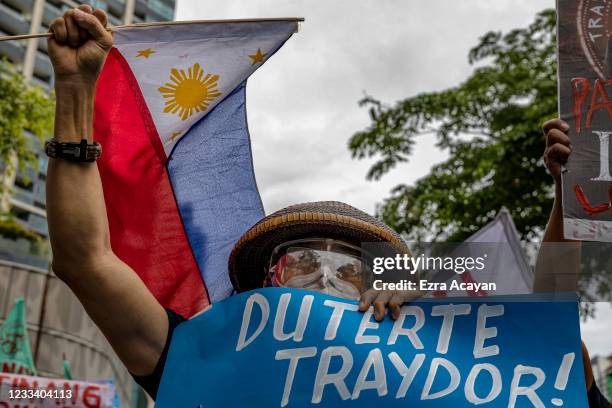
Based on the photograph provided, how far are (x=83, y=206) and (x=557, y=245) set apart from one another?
1290mm

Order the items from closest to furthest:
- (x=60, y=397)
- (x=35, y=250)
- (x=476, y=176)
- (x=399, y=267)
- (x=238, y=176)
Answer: (x=399, y=267), (x=238, y=176), (x=60, y=397), (x=476, y=176), (x=35, y=250)

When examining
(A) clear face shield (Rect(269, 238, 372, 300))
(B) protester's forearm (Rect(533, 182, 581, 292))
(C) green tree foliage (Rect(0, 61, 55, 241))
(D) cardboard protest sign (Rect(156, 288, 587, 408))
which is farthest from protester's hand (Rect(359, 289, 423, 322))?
(C) green tree foliage (Rect(0, 61, 55, 241))

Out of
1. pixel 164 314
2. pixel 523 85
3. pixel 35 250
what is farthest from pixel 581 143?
pixel 35 250

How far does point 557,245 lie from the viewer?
2.30 m

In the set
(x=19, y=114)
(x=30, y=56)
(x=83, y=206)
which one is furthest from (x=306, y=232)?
→ (x=30, y=56)

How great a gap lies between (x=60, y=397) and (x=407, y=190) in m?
4.35

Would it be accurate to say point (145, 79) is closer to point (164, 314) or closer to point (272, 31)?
point (272, 31)

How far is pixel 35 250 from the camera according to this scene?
18.1 metres

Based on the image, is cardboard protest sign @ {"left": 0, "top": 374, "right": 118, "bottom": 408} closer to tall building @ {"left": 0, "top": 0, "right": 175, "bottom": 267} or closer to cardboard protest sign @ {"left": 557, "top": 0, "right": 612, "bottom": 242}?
cardboard protest sign @ {"left": 557, "top": 0, "right": 612, "bottom": 242}

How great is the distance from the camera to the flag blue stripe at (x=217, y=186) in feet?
9.75

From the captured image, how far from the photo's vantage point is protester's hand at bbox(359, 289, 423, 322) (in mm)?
2076

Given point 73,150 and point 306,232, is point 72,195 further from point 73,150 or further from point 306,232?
point 306,232

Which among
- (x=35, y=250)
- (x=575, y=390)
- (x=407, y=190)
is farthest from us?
(x=35, y=250)

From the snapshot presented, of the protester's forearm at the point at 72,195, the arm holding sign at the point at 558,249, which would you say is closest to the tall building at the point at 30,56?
the protester's forearm at the point at 72,195
